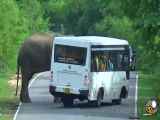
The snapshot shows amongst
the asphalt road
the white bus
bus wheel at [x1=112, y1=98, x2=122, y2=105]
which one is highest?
the white bus

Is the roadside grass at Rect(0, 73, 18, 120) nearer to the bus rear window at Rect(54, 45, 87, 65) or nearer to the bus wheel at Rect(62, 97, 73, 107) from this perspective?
the bus wheel at Rect(62, 97, 73, 107)

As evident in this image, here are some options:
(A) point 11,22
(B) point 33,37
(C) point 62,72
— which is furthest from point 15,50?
(C) point 62,72

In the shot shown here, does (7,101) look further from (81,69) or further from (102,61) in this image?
(102,61)

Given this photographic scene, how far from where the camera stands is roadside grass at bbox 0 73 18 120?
33.1 metres

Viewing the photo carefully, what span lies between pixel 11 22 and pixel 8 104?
69.9 ft

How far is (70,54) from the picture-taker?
36875 mm

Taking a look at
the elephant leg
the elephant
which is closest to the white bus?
the elephant

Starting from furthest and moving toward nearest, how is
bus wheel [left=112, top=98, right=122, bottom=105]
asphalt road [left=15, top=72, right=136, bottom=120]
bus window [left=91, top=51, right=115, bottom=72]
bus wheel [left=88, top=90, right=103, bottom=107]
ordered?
bus wheel [left=112, top=98, right=122, bottom=105] → bus wheel [left=88, top=90, right=103, bottom=107] → bus window [left=91, top=51, right=115, bottom=72] → asphalt road [left=15, top=72, right=136, bottom=120]

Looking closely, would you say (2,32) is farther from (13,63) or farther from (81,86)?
(81,86)

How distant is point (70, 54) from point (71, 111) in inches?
115

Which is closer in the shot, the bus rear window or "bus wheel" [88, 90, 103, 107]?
the bus rear window

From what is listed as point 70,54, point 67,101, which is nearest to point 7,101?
point 67,101

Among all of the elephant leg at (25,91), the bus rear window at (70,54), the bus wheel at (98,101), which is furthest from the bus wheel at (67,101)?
the elephant leg at (25,91)

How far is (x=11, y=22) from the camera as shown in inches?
2314
